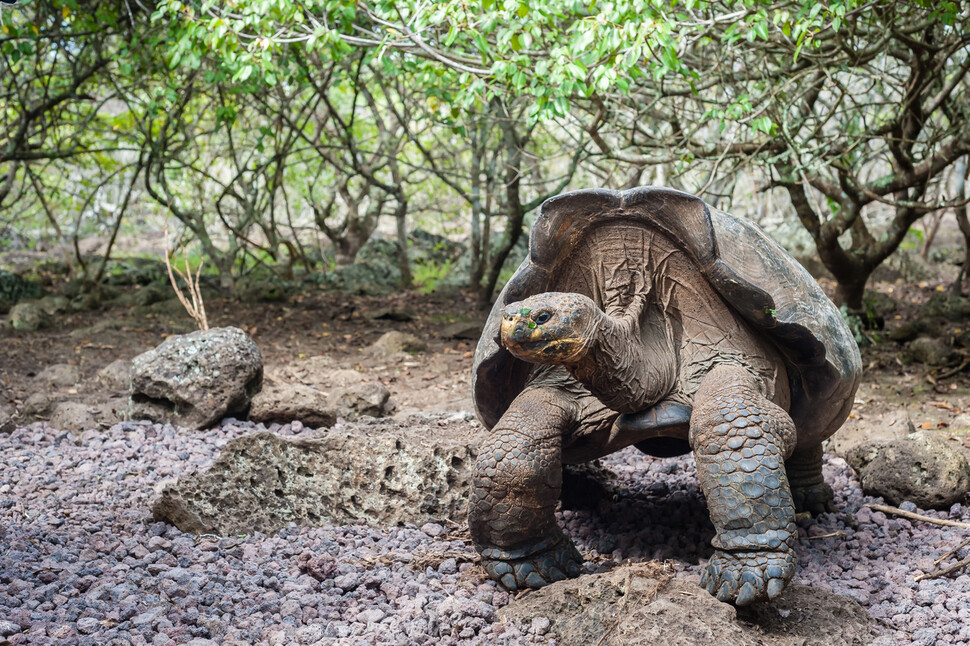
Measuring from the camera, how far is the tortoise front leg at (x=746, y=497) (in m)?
2.21

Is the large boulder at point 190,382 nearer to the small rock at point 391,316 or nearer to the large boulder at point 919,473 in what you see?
the large boulder at point 919,473

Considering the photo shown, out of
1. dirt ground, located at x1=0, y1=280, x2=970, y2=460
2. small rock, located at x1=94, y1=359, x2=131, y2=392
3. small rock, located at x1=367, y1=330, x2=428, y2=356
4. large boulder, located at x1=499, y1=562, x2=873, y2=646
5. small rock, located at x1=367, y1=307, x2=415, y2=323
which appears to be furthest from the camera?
small rock, located at x1=367, y1=307, x2=415, y2=323

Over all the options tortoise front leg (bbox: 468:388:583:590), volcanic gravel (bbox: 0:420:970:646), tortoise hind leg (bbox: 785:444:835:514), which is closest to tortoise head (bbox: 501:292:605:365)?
tortoise front leg (bbox: 468:388:583:590)

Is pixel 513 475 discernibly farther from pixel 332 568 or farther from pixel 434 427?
pixel 434 427

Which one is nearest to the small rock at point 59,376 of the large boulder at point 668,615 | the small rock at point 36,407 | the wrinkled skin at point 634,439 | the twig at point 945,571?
the small rock at point 36,407

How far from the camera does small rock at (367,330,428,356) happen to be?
679 centimetres

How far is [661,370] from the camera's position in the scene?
266 cm

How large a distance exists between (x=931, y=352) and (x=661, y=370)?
4143mm

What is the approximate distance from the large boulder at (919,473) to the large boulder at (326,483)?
5.53ft

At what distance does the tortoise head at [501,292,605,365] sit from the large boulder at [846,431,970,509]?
5.91ft

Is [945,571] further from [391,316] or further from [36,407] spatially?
[391,316]

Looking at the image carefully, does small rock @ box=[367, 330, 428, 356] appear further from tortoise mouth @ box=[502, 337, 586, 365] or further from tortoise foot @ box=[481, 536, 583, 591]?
tortoise mouth @ box=[502, 337, 586, 365]

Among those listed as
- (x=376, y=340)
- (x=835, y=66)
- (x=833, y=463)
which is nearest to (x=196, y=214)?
(x=376, y=340)

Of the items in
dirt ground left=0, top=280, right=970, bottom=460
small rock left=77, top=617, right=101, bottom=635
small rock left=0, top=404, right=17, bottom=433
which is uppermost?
dirt ground left=0, top=280, right=970, bottom=460
